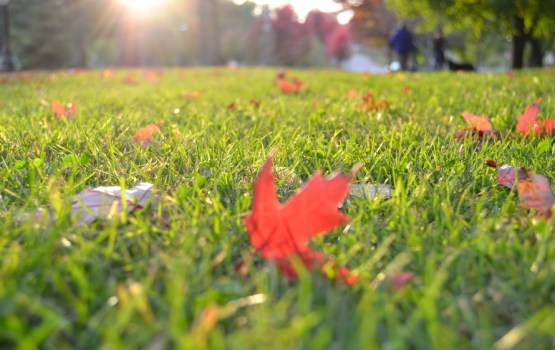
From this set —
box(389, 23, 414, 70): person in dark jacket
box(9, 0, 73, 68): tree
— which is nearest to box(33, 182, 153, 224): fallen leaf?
box(389, 23, 414, 70): person in dark jacket

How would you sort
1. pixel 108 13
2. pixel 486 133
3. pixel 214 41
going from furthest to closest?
pixel 108 13 < pixel 214 41 < pixel 486 133

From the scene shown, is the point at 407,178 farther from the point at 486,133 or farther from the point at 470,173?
the point at 486,133

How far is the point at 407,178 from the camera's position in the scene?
157 cm

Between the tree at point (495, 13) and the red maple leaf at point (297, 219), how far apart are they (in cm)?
Answer: 967

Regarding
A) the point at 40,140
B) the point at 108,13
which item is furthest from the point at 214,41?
the point at 40,140

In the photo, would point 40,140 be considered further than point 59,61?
No

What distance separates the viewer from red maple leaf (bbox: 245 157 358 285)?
0.91m

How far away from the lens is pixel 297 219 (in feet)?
3.13

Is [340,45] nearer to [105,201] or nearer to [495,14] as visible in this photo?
[495,14]

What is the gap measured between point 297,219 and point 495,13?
1010 cm

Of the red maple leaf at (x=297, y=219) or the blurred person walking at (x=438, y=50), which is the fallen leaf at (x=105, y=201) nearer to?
the red maple leaf at (x=297, y=219)

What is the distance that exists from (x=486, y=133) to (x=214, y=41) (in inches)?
893

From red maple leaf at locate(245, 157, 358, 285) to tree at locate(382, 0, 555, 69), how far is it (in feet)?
31.7

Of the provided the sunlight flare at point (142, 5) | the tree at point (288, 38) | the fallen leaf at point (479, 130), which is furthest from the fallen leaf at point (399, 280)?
the tree at point (288, 38)
